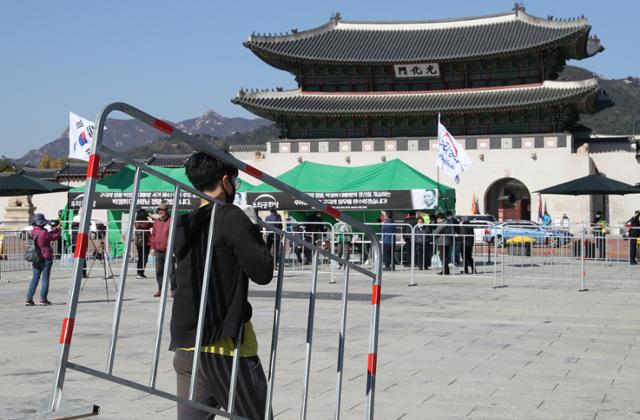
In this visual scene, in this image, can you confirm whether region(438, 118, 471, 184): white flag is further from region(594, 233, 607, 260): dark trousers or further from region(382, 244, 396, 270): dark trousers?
region(594, 233, 607, 260): dark trousers

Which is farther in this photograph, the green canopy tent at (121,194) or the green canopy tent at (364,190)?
the green canopy tent at (364,190)

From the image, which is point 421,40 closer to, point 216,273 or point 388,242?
point 388,242

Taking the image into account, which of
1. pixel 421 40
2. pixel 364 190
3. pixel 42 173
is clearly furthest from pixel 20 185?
pixel 42 173

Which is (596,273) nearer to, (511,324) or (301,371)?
(511,324)

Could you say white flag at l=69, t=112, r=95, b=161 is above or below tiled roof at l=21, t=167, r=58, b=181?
below

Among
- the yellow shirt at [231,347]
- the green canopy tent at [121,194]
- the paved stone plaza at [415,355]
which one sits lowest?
the paved stone plaza at [415,355]

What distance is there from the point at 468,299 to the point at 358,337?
480cm

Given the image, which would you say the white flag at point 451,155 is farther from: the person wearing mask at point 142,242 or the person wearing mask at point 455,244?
the person wearing mask at point 142,242

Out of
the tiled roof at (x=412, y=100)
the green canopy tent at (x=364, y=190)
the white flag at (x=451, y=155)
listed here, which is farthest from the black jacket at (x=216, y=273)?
the tiled roof at (x=412, y=100)

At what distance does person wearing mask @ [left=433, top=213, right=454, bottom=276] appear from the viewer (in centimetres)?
1828

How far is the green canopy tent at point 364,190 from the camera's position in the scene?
→ 893 inches

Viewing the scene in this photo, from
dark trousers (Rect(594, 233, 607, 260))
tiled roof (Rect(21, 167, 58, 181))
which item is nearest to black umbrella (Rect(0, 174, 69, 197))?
dark trousers (Rect(594, 233, 607, 260))

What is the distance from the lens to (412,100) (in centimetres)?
4266

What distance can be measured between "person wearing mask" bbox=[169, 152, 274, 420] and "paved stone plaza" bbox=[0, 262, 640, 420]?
27.4 inches
